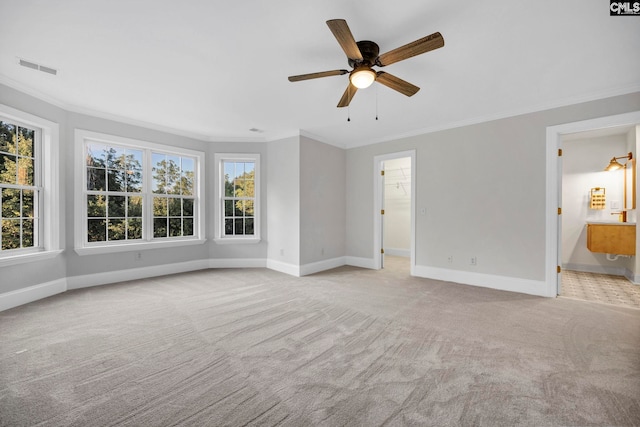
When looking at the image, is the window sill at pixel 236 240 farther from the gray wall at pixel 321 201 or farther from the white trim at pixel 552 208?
the white trim at pixel 552 208

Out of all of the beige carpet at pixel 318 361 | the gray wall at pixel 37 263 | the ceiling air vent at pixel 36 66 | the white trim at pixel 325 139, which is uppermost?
the ceiling air vent at pixel 36 66

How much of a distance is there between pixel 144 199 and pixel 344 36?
438cm

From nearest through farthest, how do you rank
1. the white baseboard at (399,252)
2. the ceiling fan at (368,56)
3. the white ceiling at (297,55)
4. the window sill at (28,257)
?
the ceiling fan at (368,56)
the white ceiling at (297,55)
the window sill at (28,257)
the white baseboard at (399,252)

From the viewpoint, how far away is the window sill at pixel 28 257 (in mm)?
3100

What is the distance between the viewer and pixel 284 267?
5129 millimetres

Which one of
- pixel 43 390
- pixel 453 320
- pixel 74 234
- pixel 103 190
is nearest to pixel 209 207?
pixel 103 190

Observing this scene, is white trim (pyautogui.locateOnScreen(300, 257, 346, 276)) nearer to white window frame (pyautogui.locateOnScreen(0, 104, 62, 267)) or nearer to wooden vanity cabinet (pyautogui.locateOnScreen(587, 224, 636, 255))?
white window frame (pyautogui.locateOnScreen(0, 104, 62, 267))

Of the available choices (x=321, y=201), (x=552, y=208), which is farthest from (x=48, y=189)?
(x=552, y=208)

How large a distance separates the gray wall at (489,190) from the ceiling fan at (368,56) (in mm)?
2220

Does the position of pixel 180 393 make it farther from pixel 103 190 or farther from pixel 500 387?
pixel 103 190

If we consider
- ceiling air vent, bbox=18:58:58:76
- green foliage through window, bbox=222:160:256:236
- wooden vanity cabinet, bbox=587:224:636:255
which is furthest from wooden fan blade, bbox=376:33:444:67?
wooden vanity cabinet, bbox=587:224:636:255

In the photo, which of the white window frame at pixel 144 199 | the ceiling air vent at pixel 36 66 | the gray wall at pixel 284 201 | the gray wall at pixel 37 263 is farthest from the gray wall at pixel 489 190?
the gray wall at pixel 37 263

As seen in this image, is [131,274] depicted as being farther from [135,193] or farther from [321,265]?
[321,265]

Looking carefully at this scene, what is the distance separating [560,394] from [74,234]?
5.62 m
